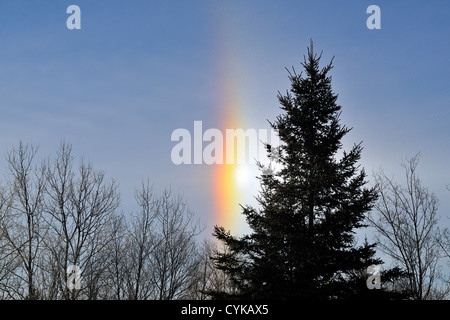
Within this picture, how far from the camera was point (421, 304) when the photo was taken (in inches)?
321

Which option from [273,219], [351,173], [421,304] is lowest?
[421,304]

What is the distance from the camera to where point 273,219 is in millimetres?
14945

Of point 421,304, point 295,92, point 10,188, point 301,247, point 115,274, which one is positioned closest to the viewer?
point 421,304

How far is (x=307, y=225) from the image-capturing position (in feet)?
49.6

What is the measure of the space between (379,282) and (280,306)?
747 centimetres

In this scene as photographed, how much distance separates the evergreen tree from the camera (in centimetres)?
1416

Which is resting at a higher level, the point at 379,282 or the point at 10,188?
the point at 10,188

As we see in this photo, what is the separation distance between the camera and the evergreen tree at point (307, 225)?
46.5 feet

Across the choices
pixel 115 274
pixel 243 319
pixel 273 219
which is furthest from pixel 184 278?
pixel 243 319

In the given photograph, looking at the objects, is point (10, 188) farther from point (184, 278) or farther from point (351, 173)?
point (351, 173)

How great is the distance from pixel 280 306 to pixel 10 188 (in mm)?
17660

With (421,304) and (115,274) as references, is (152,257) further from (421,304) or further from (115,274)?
(421,304)

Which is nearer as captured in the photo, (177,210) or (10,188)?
(10,188)

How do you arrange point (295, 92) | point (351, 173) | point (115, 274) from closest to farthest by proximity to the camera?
point (351, 173), point (295, 92), point (115, 274)
